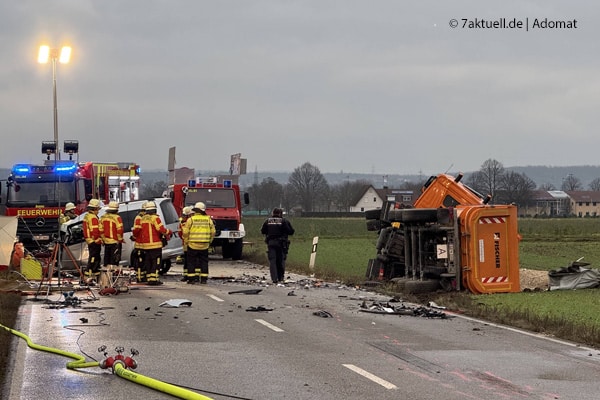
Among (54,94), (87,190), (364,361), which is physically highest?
(54,94)

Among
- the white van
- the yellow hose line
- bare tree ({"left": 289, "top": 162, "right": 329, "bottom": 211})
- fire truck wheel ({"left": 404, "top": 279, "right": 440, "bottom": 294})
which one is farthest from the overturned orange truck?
bare tree ({"left": 289, "top": 162, "right": 329, "bottom": 211})

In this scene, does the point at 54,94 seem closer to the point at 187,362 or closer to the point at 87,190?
the point at 87,190

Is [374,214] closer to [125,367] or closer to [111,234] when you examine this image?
[111,234]

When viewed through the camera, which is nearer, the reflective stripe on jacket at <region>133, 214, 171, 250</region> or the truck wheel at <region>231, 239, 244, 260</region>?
the reflective stripe on jacket at <region>133, 214, 171, 250</region>

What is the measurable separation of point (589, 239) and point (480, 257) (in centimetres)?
3712

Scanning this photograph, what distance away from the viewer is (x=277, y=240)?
23.0 metres

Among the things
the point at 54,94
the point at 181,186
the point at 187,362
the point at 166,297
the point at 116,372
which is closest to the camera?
the point at 116,372

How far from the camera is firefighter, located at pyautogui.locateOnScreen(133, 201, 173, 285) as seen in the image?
21.1 meters

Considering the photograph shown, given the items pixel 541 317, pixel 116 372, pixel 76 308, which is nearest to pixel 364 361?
pixel 116 372

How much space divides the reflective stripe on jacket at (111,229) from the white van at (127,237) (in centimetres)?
212

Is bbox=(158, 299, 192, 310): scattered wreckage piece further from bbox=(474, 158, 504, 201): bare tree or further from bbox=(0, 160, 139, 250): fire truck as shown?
bbox=(474, 158, 504, 201): bare tree

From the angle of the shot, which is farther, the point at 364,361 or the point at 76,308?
the point at 76,308

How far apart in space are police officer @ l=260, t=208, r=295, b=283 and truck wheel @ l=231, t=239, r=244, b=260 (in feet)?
34.7

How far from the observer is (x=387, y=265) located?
22.7 meters
